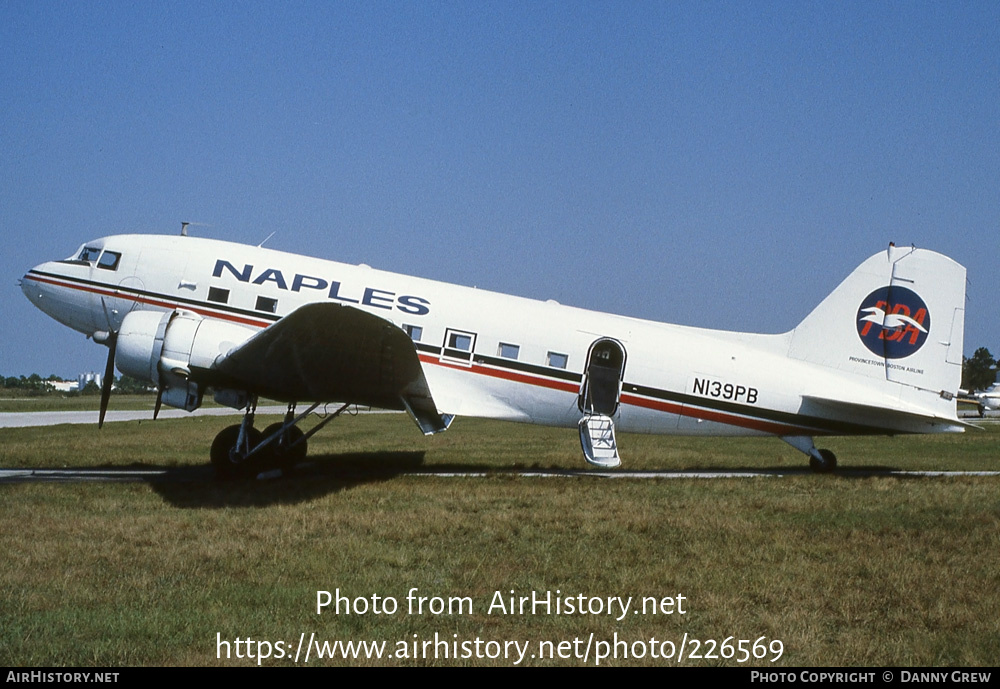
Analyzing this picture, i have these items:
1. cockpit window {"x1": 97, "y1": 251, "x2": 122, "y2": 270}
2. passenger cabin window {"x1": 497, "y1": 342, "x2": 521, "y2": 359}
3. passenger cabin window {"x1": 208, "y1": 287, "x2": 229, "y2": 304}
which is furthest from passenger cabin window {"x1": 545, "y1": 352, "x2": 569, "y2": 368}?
cockpit window {"x1": 97, "y1": 251, "x2": 122, "y2": 270}

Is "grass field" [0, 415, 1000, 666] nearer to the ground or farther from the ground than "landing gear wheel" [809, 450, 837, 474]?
nearer to the ground

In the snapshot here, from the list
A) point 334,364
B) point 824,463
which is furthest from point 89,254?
point 824,463

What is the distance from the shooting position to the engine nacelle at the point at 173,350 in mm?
11805

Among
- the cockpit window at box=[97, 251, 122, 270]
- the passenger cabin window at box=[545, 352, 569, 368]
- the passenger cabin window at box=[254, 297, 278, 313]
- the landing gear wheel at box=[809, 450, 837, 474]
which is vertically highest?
the cockpit window at box=[97, 251, 122, 270]

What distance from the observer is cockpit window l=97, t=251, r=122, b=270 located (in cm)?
1406

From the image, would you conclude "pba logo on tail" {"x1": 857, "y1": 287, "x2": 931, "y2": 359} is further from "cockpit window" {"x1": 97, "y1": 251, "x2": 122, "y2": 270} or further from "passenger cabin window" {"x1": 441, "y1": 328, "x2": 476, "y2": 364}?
"cockpit window" {"x1": 97, "y1": 251, "x2": 122, "y2": 270}

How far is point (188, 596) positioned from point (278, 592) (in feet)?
2.34

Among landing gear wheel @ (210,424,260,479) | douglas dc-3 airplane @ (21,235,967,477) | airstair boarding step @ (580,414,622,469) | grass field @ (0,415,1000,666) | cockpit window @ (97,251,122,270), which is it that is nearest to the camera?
grass field @ (0,415,1000,666)

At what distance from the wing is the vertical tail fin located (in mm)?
7053

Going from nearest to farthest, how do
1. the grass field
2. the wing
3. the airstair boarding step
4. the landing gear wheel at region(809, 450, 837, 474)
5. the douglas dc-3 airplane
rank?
the grass field < the wing < the airstair boarding step < the douglas dc-3 airplane < the landing gear wheel at region(809, 450, 837, 474)

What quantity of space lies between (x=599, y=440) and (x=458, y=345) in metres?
2.90

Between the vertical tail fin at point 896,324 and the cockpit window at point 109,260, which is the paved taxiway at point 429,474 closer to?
the vertical tail fin at point 896,324

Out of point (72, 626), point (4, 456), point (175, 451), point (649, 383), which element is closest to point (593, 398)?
point (649, 383)

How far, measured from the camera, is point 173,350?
465 inches
